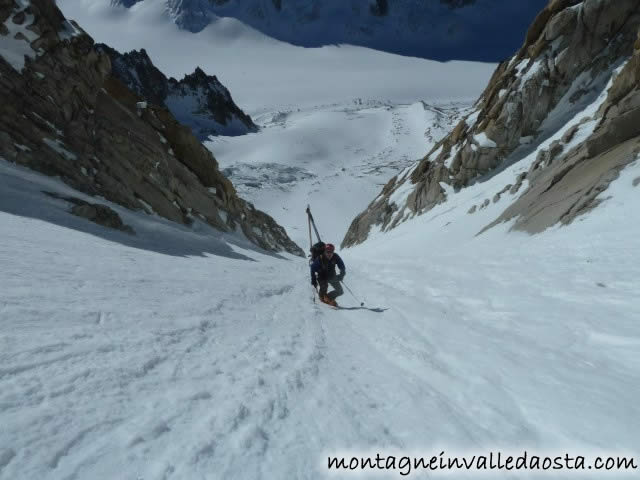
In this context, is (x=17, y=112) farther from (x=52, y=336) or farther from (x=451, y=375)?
(x=451, y=375)

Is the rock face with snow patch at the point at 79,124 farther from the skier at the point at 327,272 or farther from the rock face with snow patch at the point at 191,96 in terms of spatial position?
the rock face with snow patch at the point at 191,96

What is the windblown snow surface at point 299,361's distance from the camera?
2479 millimetres

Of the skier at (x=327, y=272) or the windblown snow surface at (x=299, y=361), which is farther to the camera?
the skier at (x=327, y=272)

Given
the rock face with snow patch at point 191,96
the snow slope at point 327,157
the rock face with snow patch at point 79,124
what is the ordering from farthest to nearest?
the rock face with snow patch at point 191,96 → the snow slope at point 327,157 → the rock face with snow patch at point 79,124

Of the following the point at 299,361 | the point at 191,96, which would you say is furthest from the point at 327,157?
the point at 299,361

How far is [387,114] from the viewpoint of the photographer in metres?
A: 174

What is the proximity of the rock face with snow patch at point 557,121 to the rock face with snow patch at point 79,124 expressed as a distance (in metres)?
15.2

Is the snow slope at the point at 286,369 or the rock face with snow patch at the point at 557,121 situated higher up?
the rock face with snow patch at the point at 557,121

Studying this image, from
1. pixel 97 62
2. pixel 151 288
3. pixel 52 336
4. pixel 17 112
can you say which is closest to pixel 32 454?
pixel 52 336

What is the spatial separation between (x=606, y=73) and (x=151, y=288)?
29.6 m

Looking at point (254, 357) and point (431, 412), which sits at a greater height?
point (254, 357)

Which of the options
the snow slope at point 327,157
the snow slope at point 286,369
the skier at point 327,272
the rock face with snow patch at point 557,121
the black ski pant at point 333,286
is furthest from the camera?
the snow slope at point 327,157

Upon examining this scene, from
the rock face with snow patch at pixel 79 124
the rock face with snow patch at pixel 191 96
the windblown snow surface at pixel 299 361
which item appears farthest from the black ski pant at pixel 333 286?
the rock face with snow patch at pixel 191 96

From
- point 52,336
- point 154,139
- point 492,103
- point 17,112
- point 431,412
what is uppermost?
point 492,103
